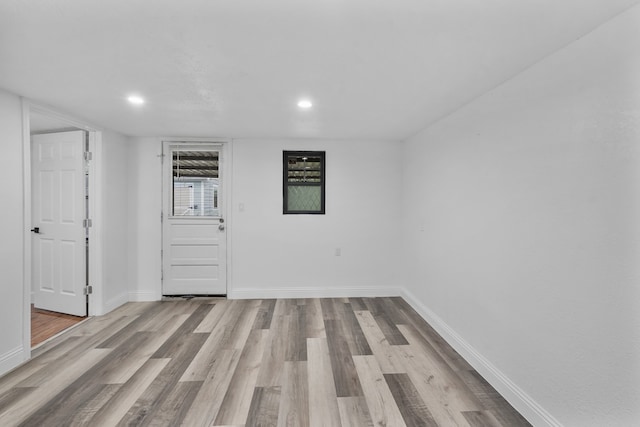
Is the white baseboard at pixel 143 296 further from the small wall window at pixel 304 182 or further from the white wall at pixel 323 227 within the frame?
the small wall window at pixel 304 182

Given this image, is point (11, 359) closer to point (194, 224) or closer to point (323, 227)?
point (194, 224)

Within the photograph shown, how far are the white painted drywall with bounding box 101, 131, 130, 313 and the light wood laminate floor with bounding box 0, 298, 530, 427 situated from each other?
0.46 metres

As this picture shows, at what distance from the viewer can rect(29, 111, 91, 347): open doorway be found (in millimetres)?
3484

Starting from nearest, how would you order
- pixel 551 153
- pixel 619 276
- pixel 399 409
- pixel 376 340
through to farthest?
1. pixel 619 276
2. pixel 551 153
3. pixel 399 409
4. pixel 376 340

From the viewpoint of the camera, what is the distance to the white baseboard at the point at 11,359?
2.35m

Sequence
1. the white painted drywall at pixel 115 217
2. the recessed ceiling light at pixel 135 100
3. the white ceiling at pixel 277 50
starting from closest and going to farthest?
the white ceiling at pixel 277 50
the recessed ceiling light at pixel 135 100
the white painted drywall at pixel 115 217

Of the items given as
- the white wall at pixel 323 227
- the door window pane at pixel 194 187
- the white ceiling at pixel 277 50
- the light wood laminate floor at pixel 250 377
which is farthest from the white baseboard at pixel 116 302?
the white ceiling at pixel 277 50

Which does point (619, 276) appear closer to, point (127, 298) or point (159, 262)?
point (159, 262)

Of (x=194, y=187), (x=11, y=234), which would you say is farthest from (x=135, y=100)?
(x=194, y=187)

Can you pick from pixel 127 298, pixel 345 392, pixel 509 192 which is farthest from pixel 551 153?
pixel 127 298

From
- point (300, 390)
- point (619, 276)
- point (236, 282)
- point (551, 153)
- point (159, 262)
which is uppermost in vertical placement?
point (551, 153)

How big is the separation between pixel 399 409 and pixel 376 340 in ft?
3.27

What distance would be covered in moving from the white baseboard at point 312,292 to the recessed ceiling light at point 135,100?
2.61m

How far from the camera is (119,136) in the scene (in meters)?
3.92
